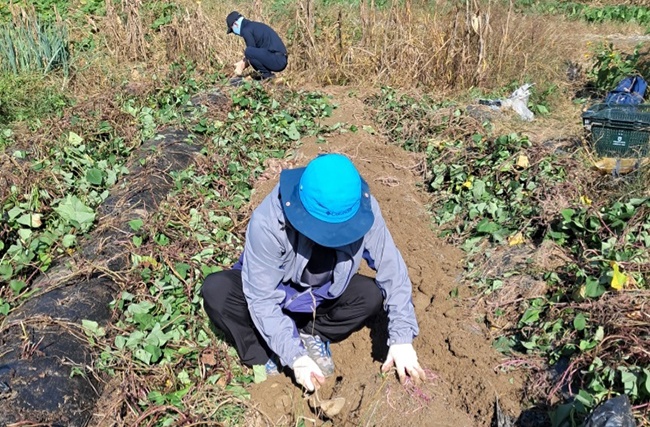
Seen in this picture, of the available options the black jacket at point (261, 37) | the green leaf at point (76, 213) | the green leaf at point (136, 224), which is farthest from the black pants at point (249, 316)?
the black jacket at point (261, 37)

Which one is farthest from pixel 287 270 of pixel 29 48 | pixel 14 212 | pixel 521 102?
pixel 29 48

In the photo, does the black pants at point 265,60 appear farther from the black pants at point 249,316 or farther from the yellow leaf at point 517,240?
the black pants at point 249,316

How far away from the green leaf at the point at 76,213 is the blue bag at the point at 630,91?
5.23 meters

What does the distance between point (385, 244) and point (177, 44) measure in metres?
6.56

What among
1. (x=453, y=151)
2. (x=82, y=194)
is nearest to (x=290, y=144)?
(x=453, y=151)

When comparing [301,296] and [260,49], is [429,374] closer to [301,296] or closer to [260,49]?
[301,296]

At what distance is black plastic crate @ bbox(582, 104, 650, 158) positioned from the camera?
15.0ft

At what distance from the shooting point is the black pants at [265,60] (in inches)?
277

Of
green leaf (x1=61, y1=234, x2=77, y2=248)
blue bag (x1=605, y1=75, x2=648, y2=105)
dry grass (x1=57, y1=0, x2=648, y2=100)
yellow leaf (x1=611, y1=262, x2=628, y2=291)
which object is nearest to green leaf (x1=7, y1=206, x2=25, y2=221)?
green leaf (x1=61, y1=234, x2=77, y2=248)

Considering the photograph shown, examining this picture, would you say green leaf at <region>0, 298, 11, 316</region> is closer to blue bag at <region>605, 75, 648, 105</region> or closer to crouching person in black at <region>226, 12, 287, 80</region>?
crouching person in black at <region>226, 12, 287, 80</region>

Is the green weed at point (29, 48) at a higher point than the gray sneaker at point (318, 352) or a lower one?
lower

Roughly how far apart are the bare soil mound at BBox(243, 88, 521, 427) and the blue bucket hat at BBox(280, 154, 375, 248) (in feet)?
2.61

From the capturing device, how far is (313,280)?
2502 millimetres

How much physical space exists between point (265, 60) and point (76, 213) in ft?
13.1
